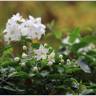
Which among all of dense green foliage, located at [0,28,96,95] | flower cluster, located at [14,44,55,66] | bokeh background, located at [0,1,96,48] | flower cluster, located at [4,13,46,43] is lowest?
dense green foliage, located at [0,28,96,95]

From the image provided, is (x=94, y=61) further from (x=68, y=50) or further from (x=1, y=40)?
(x=1, y=40)

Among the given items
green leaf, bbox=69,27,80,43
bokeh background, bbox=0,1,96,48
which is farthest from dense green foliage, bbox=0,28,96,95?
bokeh background, bbox=0,1,96,48

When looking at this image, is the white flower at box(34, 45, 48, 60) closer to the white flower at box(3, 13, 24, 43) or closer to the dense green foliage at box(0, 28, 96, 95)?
the dense green foliage at box(0, 28, 96, 95)

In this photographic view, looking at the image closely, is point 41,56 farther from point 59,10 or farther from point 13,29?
point 59,10

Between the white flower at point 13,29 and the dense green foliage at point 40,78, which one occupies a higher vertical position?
the white flower at point 13,29

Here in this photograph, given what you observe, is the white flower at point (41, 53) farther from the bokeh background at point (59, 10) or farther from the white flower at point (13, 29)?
the bokeh background at point (59, 10)

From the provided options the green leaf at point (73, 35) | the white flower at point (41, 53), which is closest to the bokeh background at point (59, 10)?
the green leaf at point (73, 35)

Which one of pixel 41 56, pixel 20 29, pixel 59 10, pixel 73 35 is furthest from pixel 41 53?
pixel 59 10

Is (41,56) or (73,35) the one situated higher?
(73,35)
